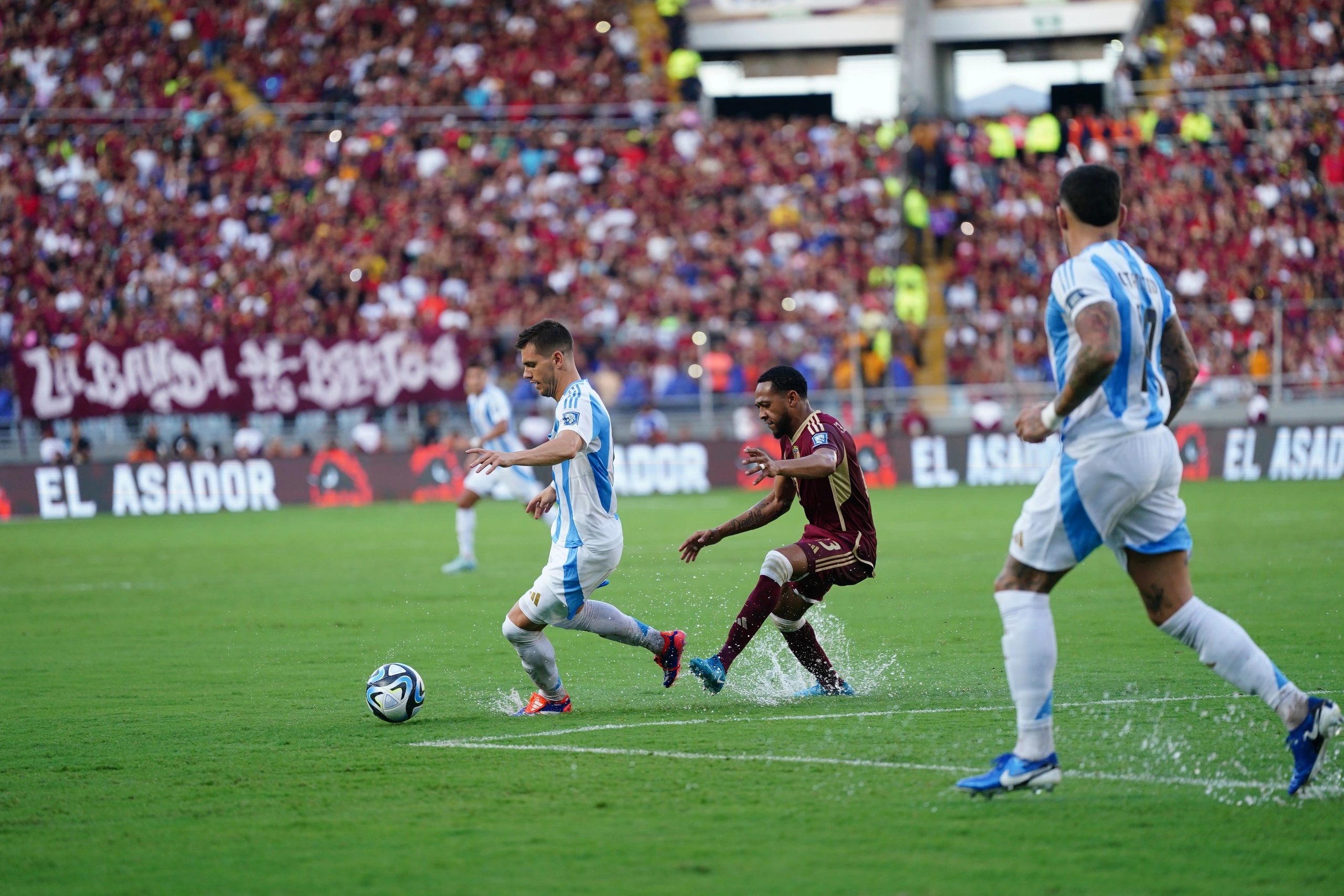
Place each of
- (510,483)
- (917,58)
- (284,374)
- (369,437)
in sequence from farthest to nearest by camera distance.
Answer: (917,58), (369,437), (284,374), (510,483)

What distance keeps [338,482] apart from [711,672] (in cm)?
2113

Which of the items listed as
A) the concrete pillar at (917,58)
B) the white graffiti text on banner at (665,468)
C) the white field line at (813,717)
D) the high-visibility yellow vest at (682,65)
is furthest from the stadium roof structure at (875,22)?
the white field line at (813,717)

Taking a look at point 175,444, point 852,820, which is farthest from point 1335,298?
point 852,820

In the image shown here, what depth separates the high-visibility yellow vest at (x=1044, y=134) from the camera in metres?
35.6

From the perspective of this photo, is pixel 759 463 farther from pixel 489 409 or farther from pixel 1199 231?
pixel 1199 231

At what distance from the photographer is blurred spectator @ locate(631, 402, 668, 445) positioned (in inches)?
1107

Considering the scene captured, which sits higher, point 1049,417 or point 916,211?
point 916,211

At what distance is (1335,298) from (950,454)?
27.4 ft

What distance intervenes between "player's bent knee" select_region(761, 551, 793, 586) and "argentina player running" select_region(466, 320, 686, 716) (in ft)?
2.43

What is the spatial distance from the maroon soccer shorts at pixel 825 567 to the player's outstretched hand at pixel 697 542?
0.46 m

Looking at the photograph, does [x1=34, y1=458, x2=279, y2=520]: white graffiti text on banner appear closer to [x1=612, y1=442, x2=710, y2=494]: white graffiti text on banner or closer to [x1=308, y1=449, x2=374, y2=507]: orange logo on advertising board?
[x1=308, y1=449, x2=374, y2=507]: orange logo on advertising board

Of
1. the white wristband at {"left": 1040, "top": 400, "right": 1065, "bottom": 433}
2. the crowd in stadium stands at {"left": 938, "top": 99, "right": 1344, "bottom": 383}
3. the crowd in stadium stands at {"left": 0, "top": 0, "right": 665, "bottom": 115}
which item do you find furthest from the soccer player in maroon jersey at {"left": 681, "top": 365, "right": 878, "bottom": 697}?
the crowd in stadium stands at {"left": 0, "top": 0, "right": 665, "bottom": 115}

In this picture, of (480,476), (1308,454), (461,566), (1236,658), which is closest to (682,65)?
(1308,454)

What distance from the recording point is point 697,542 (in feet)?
26.9
